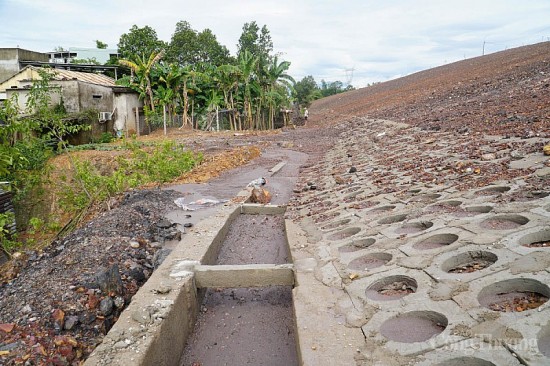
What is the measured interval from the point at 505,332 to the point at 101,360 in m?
2.39

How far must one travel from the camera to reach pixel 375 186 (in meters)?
6.01

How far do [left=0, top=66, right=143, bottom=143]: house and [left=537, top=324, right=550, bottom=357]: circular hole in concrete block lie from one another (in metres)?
20.2

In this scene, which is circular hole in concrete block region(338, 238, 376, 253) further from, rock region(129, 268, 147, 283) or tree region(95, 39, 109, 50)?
tree region(95, 39, 109, 50)

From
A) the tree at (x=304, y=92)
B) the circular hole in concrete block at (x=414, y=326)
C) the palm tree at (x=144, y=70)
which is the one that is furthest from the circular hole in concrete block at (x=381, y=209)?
the tree at (x=304, y=92)

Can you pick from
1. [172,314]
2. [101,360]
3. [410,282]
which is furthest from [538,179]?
[101,360]

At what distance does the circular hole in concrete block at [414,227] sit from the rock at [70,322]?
3.03m

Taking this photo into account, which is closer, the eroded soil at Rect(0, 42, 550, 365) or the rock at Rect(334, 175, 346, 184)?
the eroded soil at Rect(0, 42, 550, 365)

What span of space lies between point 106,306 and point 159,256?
111 centimetres

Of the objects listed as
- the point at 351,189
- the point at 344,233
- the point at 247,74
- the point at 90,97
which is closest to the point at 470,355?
the point at 344,233

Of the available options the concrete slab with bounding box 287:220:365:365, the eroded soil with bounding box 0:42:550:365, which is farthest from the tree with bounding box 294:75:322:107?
the concrete slab with bounding box 287:220:365:365

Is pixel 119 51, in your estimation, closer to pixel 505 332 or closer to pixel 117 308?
pixel 117 308

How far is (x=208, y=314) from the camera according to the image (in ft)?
12.7

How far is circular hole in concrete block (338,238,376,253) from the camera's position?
3982mm

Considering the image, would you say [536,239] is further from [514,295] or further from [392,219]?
[392,219]
